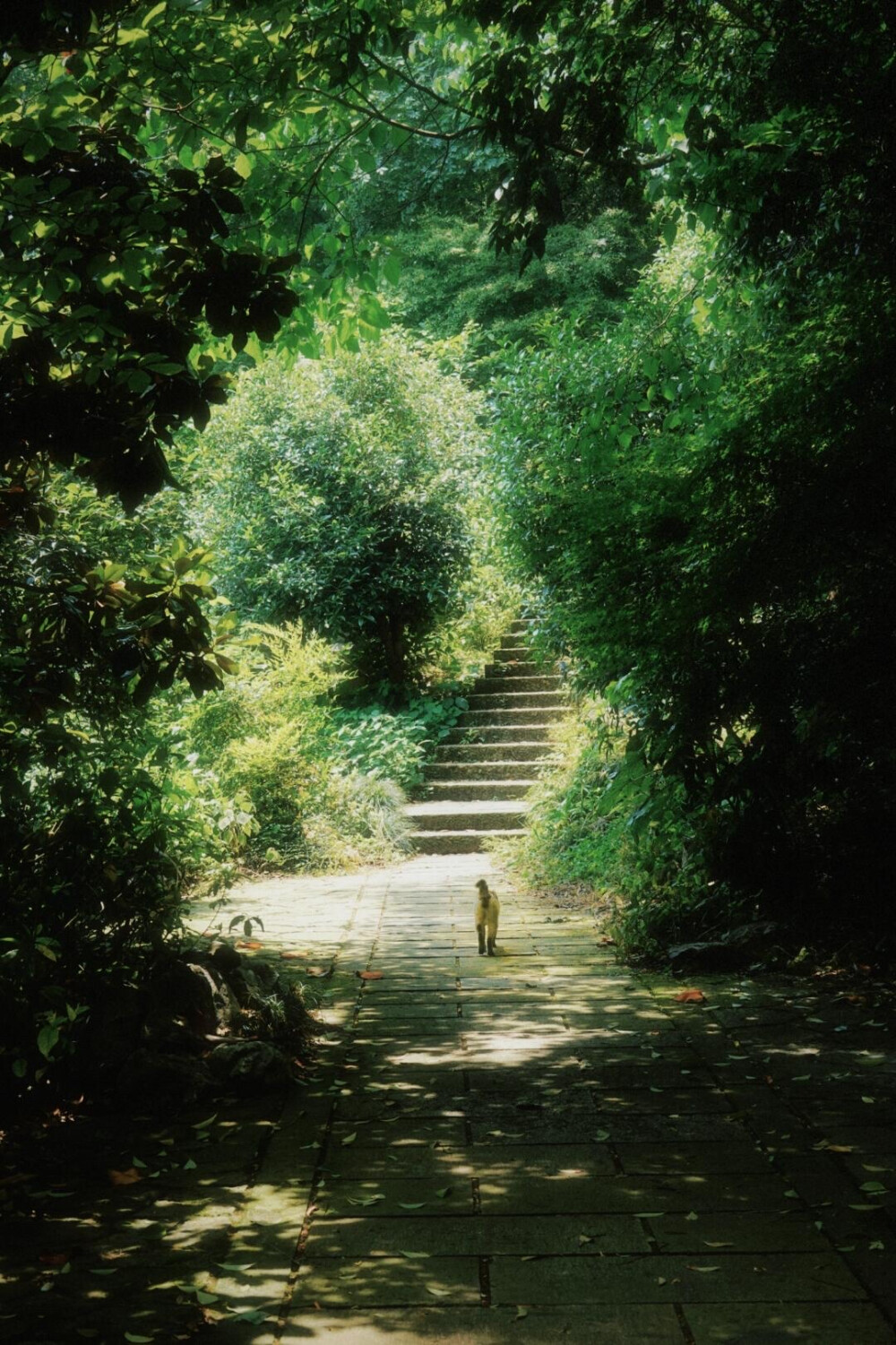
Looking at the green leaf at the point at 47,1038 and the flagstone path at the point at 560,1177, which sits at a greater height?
the green leaf at the point at 47,1038

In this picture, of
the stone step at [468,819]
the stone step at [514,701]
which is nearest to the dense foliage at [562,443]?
the stone step at [468,819]

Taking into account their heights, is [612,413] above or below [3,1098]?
above

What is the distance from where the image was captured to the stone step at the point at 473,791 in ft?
39.4

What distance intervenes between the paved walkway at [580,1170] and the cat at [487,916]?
0.41m

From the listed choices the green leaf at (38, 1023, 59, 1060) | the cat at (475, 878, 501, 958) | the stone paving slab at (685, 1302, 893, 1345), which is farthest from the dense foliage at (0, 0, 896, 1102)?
the stone paving slab at (685, 1302, 893, 1345)

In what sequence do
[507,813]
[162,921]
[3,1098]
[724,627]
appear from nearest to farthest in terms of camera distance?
[3,1098] < [162,921] < [724,627] < [507,813]

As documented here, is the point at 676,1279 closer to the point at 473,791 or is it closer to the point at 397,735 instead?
the point at 473,791

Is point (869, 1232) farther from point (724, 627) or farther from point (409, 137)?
point (409, 137)

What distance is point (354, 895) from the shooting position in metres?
8.67

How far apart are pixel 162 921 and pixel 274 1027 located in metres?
0.64

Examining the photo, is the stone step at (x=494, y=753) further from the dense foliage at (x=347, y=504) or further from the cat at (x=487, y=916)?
the cat at (x=487, y=916)

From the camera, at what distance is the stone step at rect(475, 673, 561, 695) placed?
47.7ft

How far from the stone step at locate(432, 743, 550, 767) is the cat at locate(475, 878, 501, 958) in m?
6.08

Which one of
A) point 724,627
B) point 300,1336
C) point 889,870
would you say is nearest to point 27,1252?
point 300,1336
